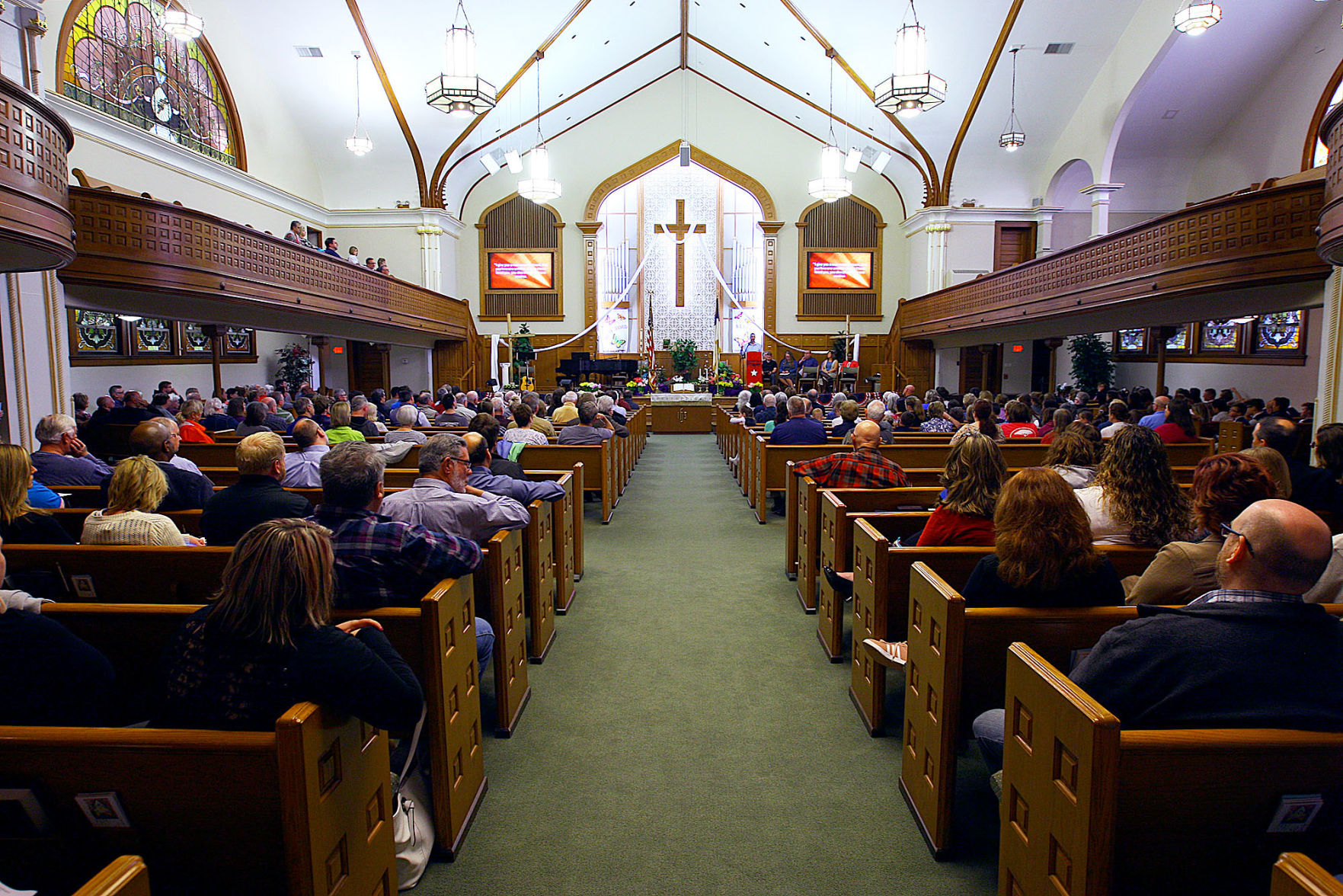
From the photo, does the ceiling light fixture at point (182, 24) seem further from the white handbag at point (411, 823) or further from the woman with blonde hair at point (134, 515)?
the white handbag at point (411, 823)

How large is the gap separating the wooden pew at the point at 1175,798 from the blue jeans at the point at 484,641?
1838mm

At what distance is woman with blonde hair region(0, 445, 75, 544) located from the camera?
110 inches

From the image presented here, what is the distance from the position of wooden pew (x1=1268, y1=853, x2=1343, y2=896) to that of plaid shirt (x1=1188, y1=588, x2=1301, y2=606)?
23.4 inches

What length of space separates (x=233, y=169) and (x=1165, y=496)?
1281 centimetres

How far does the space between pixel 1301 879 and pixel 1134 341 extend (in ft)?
51.3

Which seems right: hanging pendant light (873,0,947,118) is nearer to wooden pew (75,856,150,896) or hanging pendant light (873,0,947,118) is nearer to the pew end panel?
the pew end panel

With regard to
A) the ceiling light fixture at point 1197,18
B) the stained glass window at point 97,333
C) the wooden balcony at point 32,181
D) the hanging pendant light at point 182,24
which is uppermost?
the ceiling light fixture at point 1197,18

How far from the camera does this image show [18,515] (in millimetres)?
2807

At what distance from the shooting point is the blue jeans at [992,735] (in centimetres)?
207

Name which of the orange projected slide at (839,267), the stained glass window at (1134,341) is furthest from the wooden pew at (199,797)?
the orange projected slide at (839,267)

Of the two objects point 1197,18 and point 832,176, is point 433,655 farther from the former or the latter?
point 832,176

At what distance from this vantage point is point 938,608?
2188 mm

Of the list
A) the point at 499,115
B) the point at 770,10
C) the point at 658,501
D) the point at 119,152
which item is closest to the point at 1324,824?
the point at 658,501

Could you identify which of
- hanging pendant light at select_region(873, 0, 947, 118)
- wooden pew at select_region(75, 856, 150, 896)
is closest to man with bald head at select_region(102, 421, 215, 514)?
wooden pew at select_region(75, 856, 150, 896)
